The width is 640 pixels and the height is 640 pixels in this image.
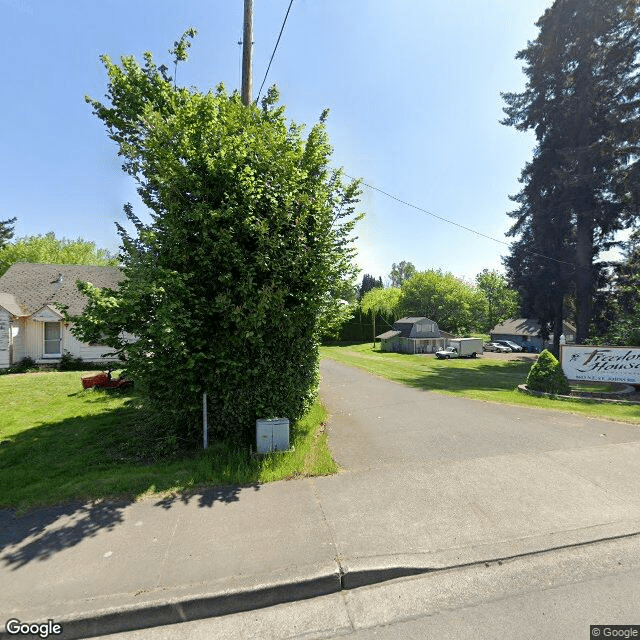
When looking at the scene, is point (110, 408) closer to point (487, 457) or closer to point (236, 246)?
point (236, 246)

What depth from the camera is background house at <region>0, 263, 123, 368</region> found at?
17.8 metres

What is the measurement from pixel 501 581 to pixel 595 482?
2742mm

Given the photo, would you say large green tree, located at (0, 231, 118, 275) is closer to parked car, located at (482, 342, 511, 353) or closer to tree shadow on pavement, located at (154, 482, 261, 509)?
tree shadow on pavement, located at (154, 482, 261, 509)

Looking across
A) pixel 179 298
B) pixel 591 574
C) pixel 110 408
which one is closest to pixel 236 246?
pixel 179 298

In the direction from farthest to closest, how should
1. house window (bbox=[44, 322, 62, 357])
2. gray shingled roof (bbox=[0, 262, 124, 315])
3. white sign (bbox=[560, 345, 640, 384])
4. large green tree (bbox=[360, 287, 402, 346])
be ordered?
large green tree (bbox=[360, 287, 402, 346]) → gray shingled roof (bbox=[0, 262, 124, 315]) → house window (bbox=[44, 322, 62, 357]) → white sign (bbox=[560, 345, 640, 384])

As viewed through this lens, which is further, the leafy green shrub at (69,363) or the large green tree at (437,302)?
the large green tree at (437,302)

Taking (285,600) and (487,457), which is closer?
(285,600)

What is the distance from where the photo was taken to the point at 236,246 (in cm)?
589

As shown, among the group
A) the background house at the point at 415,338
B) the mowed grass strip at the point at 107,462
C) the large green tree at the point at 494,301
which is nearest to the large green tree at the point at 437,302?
the large green tree at the point at 494,301

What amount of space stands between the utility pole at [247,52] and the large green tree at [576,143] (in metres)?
25.0

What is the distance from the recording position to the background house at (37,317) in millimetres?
17812

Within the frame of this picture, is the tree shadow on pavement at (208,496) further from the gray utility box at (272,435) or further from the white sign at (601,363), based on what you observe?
the white sign at (601,363)

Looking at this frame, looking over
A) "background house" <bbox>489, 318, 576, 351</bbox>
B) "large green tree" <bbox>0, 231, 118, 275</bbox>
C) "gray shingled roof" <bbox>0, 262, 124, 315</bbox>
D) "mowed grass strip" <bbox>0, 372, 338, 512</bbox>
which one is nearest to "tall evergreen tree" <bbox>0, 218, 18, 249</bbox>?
"large green tree" <bbox>0, 231, 118, 275</bbox>

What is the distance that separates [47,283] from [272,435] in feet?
73.8
